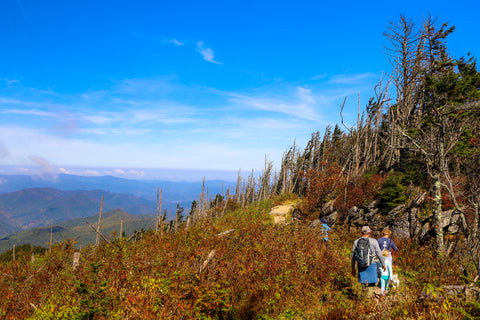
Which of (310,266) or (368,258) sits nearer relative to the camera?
(368,258)

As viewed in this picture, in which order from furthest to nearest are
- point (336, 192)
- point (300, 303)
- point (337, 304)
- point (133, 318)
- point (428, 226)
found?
point (336, 192), point (428, 226), point (300, 303), point (337, 304), point (133, 318)

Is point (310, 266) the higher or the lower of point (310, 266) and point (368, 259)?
the lower

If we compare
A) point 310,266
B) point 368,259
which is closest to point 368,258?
point 368,259

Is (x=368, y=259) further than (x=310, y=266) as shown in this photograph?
No

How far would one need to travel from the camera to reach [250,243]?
10.6 m

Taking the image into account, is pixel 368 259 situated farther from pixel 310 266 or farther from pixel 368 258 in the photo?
pixel 310 266

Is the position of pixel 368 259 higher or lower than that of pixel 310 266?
higher

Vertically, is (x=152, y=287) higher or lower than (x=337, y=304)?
higher

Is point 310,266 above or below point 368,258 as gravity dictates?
below

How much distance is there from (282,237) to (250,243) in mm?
1608

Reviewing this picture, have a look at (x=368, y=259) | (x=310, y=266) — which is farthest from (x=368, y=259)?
(x=310, y=266)

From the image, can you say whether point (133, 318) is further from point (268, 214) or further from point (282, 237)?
point (268, 214)

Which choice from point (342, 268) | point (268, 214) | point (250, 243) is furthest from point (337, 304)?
point (268, 214)

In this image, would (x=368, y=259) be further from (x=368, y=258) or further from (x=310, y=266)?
(x=310, y=266)
